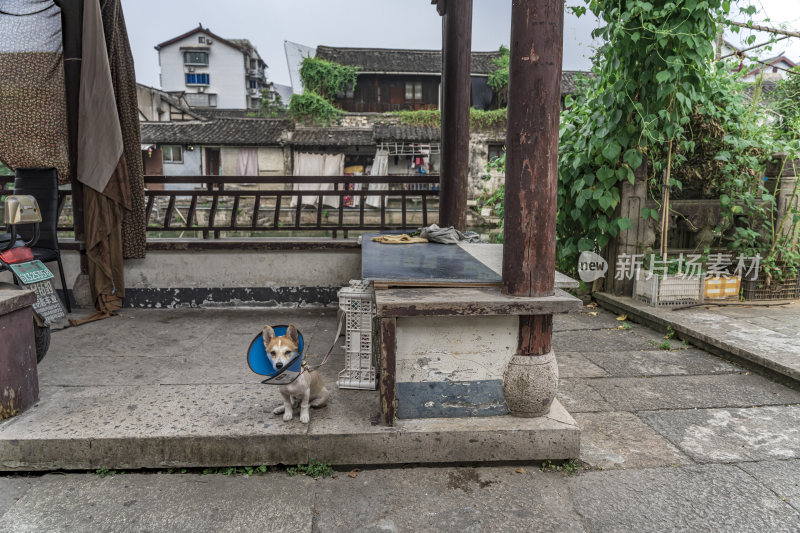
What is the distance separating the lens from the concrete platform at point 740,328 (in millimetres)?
3998

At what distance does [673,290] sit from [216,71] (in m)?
40.1

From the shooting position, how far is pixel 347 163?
26031mm

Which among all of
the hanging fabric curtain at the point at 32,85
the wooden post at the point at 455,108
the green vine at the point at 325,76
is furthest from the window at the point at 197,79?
the wooden post at the point at 455,108

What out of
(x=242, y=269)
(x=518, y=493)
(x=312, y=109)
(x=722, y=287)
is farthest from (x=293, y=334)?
(x=312, y=109)

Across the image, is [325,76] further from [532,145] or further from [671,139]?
[532,145]

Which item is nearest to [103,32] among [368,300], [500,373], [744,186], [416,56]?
[368,300]

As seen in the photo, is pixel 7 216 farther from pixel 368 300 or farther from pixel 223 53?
pixel 223 53

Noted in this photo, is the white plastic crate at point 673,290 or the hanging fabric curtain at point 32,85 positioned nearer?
the hanging fabric curtain at point 32,85

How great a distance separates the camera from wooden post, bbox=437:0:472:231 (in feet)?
18.2

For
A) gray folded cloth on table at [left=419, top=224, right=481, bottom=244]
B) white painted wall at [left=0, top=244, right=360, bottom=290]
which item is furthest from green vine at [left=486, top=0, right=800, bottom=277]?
white painted wall at [left=0, top=244, right=360, bottom=290]

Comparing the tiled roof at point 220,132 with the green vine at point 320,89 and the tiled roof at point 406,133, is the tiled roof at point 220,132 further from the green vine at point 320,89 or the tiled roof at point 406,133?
the tiled roof at point 406,133

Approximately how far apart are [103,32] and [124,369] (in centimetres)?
330

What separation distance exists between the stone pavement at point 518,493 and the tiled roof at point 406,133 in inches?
869

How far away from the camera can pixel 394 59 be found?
28.4 meters
